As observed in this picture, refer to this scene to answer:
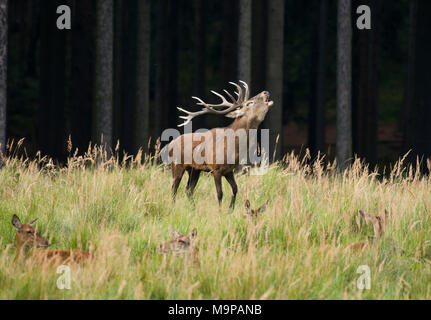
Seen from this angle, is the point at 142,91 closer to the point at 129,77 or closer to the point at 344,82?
the point at 129,77

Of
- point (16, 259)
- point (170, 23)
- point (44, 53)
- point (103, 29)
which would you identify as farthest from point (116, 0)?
point (16, 259)

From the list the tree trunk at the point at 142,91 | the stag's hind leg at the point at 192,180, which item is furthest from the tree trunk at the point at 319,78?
the stag's hind leg at the point at 192,180

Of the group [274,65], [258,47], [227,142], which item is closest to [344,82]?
[274,65]

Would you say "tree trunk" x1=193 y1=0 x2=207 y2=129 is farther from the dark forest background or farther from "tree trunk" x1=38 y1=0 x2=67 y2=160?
"tree trunk" x1=38 y1=0 x2=67 y2=160

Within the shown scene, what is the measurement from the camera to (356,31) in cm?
1738

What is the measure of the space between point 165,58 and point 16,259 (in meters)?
15.3

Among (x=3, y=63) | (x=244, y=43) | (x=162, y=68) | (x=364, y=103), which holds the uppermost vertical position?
(x=244, y=43)

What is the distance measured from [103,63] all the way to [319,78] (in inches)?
366

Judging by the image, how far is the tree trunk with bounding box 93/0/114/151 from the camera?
44.0 ft

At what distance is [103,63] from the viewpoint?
13.4 metres

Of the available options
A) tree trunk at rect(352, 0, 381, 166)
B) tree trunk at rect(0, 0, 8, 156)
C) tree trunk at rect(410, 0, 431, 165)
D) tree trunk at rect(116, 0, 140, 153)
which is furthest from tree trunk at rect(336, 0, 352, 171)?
tree trunk at rect(0, 0, 8, 156)

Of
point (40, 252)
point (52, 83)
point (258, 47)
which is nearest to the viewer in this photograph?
point (40, 252)

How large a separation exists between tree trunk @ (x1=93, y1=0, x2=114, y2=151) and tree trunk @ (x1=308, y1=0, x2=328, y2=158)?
884 cm
